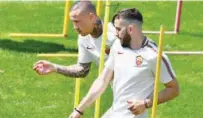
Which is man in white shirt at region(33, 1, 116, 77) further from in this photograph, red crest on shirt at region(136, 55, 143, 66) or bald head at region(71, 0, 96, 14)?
red crest on shirt at region(136, 55, 143, 66)

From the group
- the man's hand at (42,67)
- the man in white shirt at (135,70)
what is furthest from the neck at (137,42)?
the man's hand at (42,67)

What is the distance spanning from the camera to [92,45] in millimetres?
8211

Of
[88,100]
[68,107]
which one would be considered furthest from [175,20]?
[88,100]

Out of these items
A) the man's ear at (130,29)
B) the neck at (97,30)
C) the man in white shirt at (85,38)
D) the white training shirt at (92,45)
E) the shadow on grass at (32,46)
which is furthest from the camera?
the shadow on grass at (32,46)

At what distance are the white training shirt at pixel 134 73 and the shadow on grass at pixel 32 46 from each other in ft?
24.4

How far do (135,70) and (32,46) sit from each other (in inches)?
318

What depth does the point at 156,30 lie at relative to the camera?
16.5m

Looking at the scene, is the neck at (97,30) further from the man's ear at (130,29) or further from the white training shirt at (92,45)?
the man's ear at (130,29)

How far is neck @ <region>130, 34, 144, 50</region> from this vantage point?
23.1ft

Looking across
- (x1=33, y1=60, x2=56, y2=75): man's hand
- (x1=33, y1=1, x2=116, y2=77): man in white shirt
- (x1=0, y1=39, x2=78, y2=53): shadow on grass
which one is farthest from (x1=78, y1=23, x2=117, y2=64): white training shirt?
(x1=0, y1=39, x2=78, y2=53): shadow on grass

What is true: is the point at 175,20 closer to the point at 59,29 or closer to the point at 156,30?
the point at 156,30

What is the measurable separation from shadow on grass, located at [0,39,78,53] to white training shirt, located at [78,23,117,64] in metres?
6.23

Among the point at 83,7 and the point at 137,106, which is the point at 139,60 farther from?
the point at 83,7

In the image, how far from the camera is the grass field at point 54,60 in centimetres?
1178
